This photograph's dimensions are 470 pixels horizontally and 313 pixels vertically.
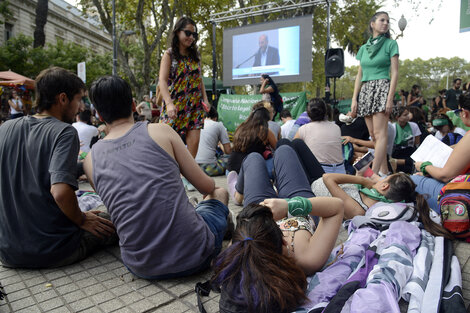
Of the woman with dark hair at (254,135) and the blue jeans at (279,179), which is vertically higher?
the woman with dark hair at (254,135)

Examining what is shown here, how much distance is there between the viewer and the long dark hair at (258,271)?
4.82 feet

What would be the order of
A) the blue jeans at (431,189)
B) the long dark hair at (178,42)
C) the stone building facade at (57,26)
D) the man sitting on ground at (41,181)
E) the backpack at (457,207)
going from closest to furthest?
the man sitting on ground at (41,181) < the backpack at (457,207) < the blue jeans at (431,189) < the long dark hair at (178,42) < the stone building facade at (57,26)

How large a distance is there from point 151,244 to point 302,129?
9.47 ft

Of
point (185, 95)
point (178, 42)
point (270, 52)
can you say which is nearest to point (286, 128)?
point (185, 95)

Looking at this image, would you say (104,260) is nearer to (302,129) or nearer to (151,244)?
(151,244)

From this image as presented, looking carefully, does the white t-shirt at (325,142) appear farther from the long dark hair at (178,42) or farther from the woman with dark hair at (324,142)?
the long dark hair at (178,42)

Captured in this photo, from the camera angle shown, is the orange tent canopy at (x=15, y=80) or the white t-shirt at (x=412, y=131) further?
the orange tent canopy at (x=15, y=80)

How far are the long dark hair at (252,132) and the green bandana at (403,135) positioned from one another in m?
2.81

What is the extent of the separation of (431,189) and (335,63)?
659 centimetres

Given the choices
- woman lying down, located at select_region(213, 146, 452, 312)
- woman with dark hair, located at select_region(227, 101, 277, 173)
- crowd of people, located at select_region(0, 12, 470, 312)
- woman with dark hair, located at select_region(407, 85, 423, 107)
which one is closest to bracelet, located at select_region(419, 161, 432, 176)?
crowd of people, located at select_region(0, 12, 470, 312)

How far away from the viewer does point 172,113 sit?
390 cm

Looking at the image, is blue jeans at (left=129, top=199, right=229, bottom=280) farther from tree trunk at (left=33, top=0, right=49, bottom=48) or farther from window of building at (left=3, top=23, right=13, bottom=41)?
window of building at (left=3, top=23, right=13, bottom=41)

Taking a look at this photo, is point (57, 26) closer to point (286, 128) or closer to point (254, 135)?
point (286, 128)

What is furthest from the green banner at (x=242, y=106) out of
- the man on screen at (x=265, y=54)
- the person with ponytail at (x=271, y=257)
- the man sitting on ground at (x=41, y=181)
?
the person with ponytail at (x=271, y=257)
